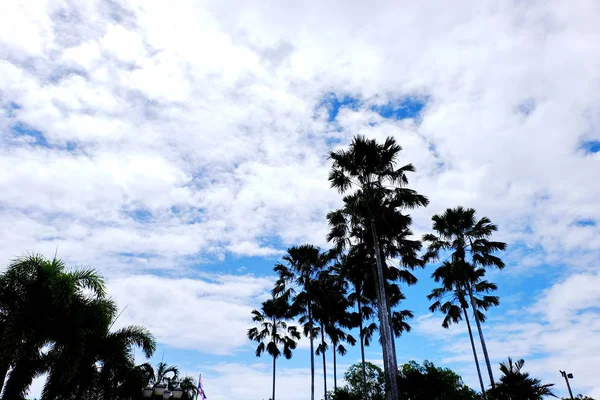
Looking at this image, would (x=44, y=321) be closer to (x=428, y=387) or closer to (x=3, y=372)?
(x=3, y=372)

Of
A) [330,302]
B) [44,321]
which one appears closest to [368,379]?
[330,302]

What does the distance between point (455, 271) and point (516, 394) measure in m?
9.36

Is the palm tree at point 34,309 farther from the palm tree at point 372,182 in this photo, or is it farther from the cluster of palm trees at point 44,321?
the palm tree at point 372,182

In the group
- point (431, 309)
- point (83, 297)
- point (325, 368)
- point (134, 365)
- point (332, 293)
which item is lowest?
point (134, 365)

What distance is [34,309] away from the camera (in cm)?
1389

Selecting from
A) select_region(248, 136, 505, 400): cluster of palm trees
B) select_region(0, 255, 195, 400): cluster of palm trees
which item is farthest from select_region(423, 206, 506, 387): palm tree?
select_region(0, 255, 195, 400): cluster of palm trees

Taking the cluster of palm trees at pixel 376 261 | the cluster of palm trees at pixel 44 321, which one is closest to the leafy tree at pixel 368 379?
the cluster of palm trees at pixel 376 261

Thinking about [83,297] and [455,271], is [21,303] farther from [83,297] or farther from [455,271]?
[455,271]

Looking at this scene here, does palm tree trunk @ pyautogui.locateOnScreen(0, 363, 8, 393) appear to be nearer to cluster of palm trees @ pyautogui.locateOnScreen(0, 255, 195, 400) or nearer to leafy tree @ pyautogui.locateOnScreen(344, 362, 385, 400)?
cluster of palm trees @ pyautogui.locateOnScreen(0, 255, 195, 400)

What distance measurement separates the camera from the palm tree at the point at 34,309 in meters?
13.6

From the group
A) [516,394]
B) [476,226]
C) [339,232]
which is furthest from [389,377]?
[476,226]

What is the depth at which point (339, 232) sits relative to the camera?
2516 cm

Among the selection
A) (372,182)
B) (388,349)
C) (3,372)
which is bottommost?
(3,372)

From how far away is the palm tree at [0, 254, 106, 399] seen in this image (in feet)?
44.5
